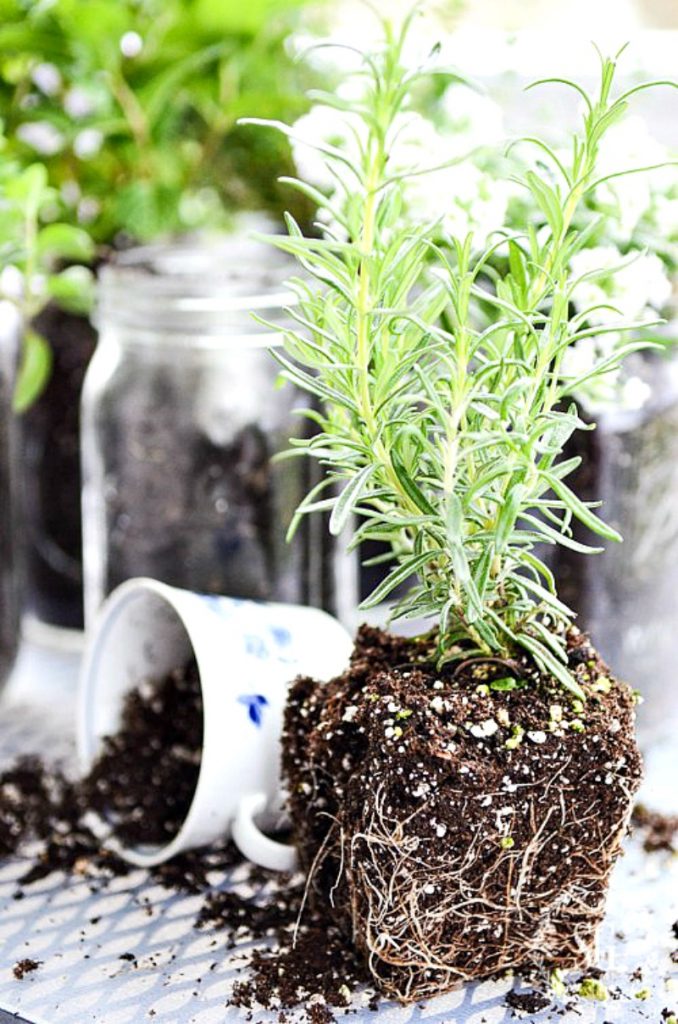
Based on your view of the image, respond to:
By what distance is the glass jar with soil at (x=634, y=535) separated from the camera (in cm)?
84

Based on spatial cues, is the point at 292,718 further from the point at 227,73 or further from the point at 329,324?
the point at 227,73

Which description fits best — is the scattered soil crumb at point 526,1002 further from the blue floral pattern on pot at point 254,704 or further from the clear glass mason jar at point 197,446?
the clear glass mason jar at point 197,446

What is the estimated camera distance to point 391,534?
685mm

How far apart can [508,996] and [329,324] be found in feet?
1.11

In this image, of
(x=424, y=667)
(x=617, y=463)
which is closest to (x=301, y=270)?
(x=617, y=463)

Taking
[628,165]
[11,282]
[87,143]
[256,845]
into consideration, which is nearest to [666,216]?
[628,165]

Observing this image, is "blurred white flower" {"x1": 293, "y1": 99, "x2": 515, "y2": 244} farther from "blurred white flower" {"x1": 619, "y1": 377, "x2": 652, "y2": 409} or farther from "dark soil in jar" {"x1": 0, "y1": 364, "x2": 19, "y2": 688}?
"dark soil in jar" {"x1": 0, "y1": 364, "x2": 19, "y2": 688}

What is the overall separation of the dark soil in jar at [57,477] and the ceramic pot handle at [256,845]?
15.4 inches

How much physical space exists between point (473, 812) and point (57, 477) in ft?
1.86

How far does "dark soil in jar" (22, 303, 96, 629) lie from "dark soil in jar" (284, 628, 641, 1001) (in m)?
0.47

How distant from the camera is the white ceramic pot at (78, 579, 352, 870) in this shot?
0.74 meters

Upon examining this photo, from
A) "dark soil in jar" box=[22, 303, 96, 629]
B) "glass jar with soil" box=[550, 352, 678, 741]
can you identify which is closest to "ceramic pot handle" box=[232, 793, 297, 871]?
"glass jar with soil" box=[550, 352, 678, 741]

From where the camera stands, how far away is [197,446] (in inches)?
36.5

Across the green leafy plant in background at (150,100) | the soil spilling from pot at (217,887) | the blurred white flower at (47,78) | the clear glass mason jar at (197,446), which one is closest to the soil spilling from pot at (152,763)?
the soil spilling from pot at (217,887)
